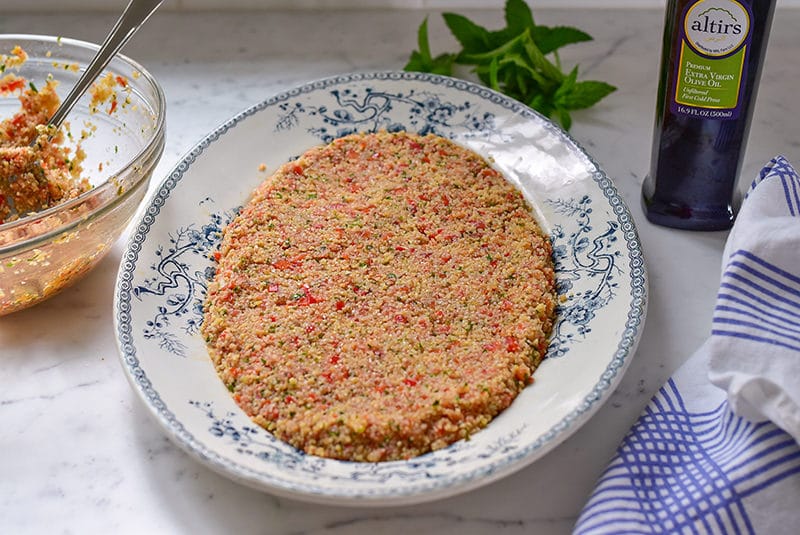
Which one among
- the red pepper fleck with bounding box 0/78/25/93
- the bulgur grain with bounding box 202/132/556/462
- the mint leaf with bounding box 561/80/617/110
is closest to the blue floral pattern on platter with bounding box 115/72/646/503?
the bulgur grain with bounding box 202/132/556/462

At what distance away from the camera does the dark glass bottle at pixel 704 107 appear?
118cm

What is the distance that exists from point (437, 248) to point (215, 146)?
42 cm

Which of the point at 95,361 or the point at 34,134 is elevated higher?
the point at 34,134

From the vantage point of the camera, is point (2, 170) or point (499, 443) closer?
point (499, 443)

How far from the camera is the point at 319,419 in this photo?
106 cm

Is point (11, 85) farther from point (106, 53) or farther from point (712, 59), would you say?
point (712, 59)

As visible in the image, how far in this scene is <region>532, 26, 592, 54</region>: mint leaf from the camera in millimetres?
1621

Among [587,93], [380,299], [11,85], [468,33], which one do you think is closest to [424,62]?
[468,33]

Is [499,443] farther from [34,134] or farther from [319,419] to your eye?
[34,134]

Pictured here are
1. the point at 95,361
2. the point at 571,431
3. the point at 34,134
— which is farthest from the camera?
the point at 34,134

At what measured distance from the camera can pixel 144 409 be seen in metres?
1.16

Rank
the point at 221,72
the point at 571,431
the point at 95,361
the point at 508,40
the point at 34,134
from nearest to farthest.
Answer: the point at 571,431 → the point at 95,361 → the point at 34,134 → the point at 508,40 → the point at 221,72

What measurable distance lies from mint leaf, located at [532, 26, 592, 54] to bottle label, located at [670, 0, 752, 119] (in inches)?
15.6

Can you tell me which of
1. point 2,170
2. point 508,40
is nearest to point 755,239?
point 508,40
